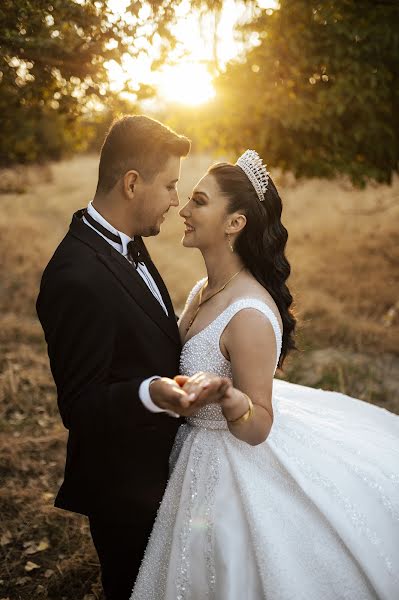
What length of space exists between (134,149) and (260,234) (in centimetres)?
82

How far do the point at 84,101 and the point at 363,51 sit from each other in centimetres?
329

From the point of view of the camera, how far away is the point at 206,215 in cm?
307

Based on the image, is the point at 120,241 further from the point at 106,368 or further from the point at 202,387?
the point at 202,387

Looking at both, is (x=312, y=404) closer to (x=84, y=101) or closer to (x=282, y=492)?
(x=282, y=492)

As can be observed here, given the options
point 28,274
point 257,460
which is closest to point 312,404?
point 257,460

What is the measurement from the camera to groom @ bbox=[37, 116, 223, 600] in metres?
2.42

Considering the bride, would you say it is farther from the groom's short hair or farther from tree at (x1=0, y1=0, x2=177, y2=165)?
tree at (x1=0, y1=0, x2=177, y2=165)

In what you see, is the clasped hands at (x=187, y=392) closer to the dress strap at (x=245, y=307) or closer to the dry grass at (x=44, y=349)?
the dress strap at (x=245, y=307)

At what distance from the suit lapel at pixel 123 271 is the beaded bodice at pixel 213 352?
7.6 inches

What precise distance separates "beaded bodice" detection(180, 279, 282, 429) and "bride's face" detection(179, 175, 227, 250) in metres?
0.44

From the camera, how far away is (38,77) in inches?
148

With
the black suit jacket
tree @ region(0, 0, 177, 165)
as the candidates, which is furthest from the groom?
tree @ region(0, 0, 177, 165)

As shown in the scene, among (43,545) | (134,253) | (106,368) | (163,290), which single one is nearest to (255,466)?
(106,368)

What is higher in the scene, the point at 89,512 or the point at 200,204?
the point at 200,204
